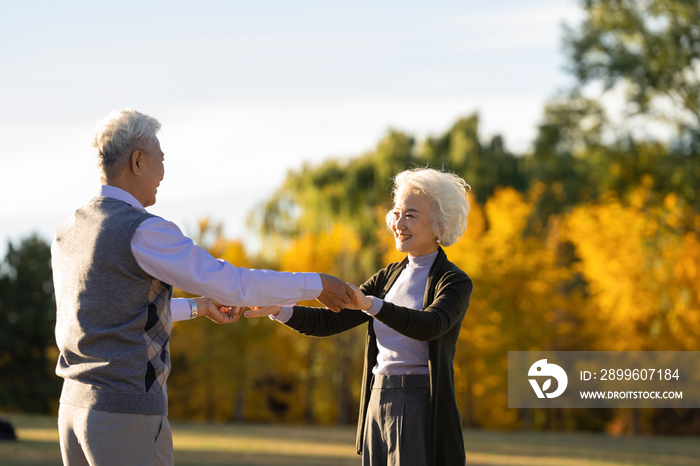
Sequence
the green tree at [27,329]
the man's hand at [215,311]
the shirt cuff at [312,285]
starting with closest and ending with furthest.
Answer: the shirt cuff at [312,285], the man's hand at [215,311], the green tree at [27,329]

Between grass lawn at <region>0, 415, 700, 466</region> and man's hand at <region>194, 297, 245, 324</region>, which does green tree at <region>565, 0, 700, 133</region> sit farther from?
man's hand at <region>194, 297, 245, 324</region>

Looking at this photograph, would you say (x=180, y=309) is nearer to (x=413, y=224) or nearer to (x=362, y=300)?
(x=362, y=300)

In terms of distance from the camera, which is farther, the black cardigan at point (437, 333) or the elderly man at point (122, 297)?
the black cardigan at point (437, 333)

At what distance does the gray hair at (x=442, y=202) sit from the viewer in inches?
154

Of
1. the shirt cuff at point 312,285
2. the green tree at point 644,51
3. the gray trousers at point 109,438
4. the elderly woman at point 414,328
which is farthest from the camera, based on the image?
the green tree at point 644,51

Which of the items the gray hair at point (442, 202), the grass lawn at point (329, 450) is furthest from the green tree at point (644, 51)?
the gray hair at point (442, 202)

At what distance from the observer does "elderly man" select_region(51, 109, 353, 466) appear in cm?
288

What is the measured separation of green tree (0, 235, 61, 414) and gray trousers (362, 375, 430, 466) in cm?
2793

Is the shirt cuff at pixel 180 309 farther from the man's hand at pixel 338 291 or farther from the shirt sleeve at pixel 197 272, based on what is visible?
the man's hand at pixel 338 291

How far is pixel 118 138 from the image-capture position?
3.06 m

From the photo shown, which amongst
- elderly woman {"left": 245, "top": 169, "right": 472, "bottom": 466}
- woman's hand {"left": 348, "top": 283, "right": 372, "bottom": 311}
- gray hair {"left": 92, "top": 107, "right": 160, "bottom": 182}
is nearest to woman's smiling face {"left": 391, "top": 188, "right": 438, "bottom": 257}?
elderly woman {"left": 245, "top": 169, "right": 472, "bottom": 466}

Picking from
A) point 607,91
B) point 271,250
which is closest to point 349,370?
point 271,250

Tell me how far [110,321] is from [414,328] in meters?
1.25

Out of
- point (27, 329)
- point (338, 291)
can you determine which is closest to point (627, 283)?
point (27, 329)
